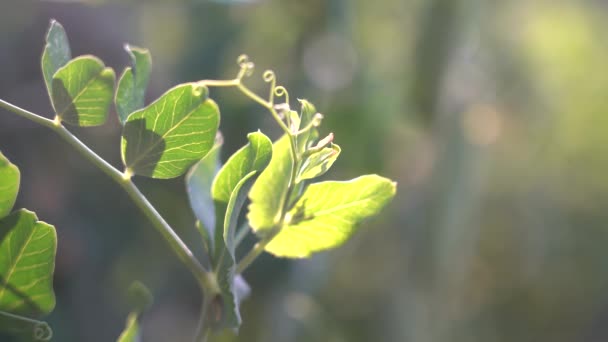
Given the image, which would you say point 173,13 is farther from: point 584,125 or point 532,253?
point 584,125

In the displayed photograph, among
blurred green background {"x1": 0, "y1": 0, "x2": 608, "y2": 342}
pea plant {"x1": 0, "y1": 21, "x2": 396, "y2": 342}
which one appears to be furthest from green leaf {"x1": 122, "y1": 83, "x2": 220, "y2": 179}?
blurred green background {"x1": 0, "y1": 0, "x2": 608, "y2": 342}

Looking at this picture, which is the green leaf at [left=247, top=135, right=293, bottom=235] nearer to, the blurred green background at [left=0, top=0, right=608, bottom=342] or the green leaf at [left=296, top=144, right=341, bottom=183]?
the green leaf at [left=296, top=144, right=341, bottom=183]

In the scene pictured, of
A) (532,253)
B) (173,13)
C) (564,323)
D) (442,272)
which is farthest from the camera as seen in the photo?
(564,323)

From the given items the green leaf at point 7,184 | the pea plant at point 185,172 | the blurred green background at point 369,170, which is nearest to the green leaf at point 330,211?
the pea plant at point 185,172

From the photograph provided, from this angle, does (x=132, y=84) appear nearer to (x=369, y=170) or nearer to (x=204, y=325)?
(x=204, y=325)

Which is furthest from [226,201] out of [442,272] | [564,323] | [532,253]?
[564,323]

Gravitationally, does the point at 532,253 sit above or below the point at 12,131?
above

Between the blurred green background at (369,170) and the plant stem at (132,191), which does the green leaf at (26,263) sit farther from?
the blurred green background at (369,170)
